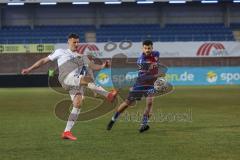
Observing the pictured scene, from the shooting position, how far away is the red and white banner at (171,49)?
133 ft

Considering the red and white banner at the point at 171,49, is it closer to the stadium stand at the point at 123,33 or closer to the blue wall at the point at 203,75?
the blue wall at the point at 203,75

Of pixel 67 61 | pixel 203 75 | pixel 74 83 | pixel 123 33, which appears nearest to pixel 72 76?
pixel 74 83

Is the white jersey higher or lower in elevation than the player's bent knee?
higher

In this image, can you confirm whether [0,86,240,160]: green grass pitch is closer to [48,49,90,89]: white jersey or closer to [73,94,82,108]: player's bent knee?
[73,94,82,108]: player's bent knee

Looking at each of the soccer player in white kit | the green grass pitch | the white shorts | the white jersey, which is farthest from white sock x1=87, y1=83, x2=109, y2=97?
the green grass pitch

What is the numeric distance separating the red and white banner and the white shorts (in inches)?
1201

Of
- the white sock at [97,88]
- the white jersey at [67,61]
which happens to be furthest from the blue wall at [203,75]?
the white jersey at [67,61]

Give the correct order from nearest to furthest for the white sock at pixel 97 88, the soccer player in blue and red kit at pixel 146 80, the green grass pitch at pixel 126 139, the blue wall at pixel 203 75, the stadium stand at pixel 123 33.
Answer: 1. the green grass pitch at pixel 126 139
2. the white sock at pixel 97 88
3. the soccer player in blue and red kit at pixel 146 80
4. the blue wall at pixel 203 75
5. the stadium stand at pixel 123 33

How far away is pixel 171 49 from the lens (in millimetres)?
41406

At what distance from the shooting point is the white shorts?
9.75 meters

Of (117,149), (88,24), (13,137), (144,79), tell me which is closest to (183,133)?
(144,79)

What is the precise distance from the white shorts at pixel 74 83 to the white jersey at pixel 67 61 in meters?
0.07

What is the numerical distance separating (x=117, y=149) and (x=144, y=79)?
9.67 feet

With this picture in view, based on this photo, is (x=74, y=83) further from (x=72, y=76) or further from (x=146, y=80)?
(x=146, y=80)
